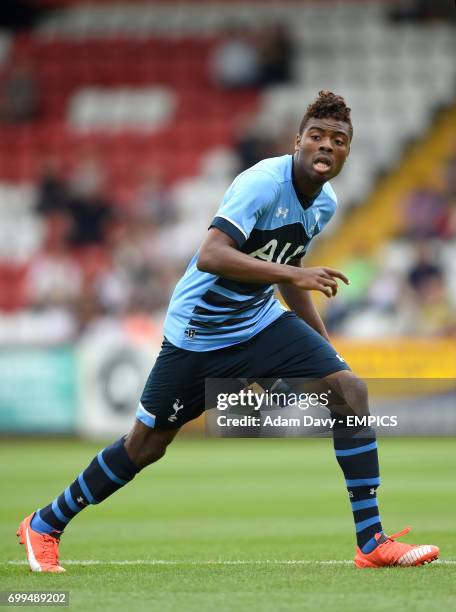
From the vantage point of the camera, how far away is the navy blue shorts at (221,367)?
5.62 meters

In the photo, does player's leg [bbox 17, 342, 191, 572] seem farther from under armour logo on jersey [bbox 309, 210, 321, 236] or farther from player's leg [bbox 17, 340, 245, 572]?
under armour logo on jersey [bbox 309, 210, 321, 236]

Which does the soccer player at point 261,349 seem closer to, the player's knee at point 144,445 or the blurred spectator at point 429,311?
the player's knee at point 144,445

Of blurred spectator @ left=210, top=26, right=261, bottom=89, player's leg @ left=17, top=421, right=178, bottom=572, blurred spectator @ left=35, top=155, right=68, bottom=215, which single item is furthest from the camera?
blurred spectator @ left=210, top=26, right=261, bottom=89

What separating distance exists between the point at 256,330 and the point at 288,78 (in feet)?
54.8

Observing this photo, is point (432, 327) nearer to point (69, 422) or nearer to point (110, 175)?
point (69, 422)

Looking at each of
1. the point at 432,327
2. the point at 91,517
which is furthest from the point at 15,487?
the point at 432,327

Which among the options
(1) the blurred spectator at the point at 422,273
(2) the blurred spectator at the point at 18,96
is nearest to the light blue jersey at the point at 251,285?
(1) the blurred spectator at the point at 422,273

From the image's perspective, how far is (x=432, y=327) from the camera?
1664 centimetres

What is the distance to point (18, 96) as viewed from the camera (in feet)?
73.8

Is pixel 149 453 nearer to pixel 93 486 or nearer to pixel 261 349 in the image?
pixel 93 486

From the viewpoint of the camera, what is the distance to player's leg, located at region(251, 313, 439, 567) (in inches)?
216

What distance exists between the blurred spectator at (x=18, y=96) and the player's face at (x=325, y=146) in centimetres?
1754

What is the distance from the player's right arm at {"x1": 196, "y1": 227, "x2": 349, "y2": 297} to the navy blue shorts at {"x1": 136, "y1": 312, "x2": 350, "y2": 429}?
49cm

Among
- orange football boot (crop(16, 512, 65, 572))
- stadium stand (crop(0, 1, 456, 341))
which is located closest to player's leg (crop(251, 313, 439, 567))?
orange football boot (crop(16, 512, 65, 572))
